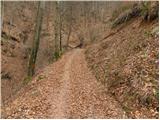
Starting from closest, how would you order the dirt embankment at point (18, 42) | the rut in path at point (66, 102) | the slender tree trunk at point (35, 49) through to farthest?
the rut in path at point (66, 102) < the slender tree trunk at point (35, 49) < the dirt embankment at point (18, 42)

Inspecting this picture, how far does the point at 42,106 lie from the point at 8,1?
4001cm

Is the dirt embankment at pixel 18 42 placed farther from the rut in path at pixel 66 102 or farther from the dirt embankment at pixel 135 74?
the rut in path at pixel 66 102

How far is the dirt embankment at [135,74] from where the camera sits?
10.2 m

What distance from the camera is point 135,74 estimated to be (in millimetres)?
11906

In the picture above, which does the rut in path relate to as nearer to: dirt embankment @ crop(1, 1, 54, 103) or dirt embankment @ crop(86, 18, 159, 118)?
dirt embankment @ crop(86, 18, 159, 118)

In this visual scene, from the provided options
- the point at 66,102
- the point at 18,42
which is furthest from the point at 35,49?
the point at 18,42

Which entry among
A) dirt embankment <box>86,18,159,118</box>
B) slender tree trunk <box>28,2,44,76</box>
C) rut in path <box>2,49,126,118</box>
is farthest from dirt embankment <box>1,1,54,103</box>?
rut in path <box>2,49,126,118</box>

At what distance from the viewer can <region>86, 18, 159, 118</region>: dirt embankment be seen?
33.3 feet

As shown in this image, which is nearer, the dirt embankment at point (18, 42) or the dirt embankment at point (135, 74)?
the dirt embankment at point (135, 74)

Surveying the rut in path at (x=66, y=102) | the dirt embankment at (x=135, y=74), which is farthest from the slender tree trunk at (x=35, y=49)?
the dirt embankment at (x=135, y=74)

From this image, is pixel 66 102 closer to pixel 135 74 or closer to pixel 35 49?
pixel 135 74

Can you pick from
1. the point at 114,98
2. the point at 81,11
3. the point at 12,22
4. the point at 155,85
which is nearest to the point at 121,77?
the point at 114,98

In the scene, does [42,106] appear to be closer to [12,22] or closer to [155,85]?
[155,85]

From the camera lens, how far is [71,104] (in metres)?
10.9
